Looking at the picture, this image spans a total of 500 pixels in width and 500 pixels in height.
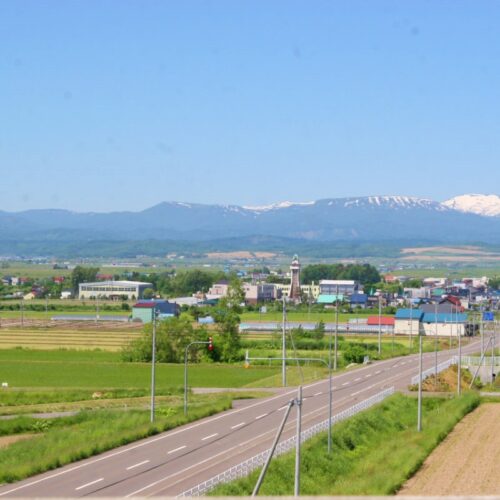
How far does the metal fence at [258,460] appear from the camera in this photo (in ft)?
73.9

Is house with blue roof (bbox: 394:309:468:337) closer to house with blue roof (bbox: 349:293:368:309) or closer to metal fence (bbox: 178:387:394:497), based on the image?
house with blue roof (bbox: 349:293:368:309)

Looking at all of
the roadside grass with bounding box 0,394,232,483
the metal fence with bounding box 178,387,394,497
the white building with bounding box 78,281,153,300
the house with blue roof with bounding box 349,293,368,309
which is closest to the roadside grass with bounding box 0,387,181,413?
the roadside grass with bounding box 0,394,232,483

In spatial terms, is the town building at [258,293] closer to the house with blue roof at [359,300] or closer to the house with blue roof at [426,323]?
the house with blue roof at [359,300]

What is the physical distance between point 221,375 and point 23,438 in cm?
2241

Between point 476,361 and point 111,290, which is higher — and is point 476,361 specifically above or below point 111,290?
below

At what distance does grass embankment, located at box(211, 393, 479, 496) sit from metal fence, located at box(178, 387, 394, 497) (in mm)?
358

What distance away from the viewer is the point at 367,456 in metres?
29.3

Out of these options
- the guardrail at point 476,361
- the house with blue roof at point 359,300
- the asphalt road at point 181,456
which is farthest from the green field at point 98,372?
the house with blue roof at point 359,300

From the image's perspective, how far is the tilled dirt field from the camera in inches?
968

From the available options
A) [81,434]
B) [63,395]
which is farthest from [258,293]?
[81,434]

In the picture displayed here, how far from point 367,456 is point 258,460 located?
14.8 feet

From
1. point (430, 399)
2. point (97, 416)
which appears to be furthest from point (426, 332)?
point (97, 416)

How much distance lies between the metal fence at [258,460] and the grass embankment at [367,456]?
358mm

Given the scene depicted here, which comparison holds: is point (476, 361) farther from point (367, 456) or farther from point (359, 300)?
point (359, 300)
